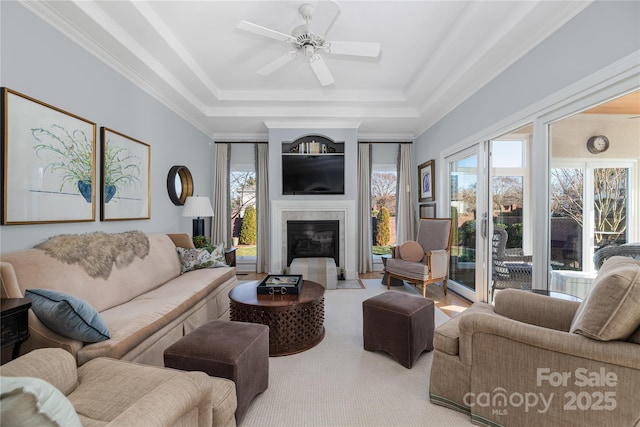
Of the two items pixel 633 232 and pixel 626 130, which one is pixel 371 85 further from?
pixel 633 232

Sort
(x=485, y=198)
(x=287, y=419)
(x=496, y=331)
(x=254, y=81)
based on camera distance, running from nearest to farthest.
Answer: (x=496, y=331)
(x=287, y=419)
(x=485, y=198)
(x=254, y=81)

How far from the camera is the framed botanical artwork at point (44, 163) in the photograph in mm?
1801

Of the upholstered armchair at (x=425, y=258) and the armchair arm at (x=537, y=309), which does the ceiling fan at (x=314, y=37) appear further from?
the upholstered armchair at (x=425, y=258)

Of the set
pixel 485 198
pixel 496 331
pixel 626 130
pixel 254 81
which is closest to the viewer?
pixel 496 331

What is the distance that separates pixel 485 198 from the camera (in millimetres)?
3316

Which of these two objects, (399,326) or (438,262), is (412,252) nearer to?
(438,262)

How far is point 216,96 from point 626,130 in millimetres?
4265

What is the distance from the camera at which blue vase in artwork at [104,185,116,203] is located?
103 inches

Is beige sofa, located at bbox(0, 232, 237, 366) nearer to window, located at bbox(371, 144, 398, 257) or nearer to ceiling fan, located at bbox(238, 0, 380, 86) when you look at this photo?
ceiling fan, located at bbox(238, 0, 380, 86)

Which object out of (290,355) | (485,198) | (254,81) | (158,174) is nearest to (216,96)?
(254,81)

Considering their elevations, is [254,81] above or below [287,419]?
above

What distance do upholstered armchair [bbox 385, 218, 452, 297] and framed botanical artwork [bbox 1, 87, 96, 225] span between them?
356 cm

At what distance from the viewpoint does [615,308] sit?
115 cm

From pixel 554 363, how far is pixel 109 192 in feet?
11.5
